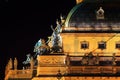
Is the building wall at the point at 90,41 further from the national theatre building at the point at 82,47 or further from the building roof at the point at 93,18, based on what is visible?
the building roof at the point at 93,18

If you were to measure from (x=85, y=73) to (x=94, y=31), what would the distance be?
5.87 m

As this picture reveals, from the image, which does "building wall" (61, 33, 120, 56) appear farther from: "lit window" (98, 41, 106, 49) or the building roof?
the building roof

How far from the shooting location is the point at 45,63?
8188cm

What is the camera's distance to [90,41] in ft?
280

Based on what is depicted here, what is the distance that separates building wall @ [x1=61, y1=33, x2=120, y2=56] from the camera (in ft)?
279

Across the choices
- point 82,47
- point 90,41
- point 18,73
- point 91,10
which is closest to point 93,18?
point 91,10

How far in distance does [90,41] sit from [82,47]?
1.06 meters

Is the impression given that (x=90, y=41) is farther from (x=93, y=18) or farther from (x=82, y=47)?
(x=93, y=18)

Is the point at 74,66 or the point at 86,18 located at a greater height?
the point at 86,18

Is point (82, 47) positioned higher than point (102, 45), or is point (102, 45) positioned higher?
point (102, 45)

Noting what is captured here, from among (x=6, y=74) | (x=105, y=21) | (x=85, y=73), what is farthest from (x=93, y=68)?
(x=6, y=74)

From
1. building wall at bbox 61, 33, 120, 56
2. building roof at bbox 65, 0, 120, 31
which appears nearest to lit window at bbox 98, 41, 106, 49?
building wall at bbox 61, 33, 120, 56

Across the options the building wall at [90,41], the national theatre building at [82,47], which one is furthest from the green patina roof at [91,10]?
the building wall at [90,41]

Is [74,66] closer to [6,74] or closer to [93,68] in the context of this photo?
[93,68]
